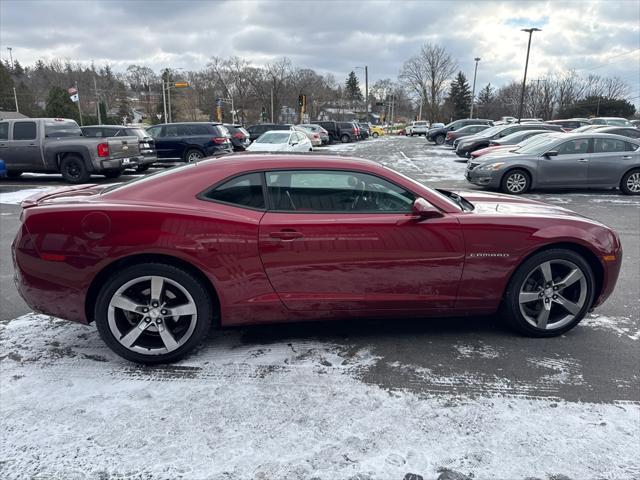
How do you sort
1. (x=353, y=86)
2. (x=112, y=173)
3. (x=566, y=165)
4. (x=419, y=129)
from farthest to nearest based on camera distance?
(x=353, y=86) < (x=419, y=129) < (x=112, y=173) < (x=566, y=165)

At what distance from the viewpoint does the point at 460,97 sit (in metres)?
94.6

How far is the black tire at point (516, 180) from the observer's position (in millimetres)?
10930

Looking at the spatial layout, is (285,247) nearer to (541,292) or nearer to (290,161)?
(290,161)

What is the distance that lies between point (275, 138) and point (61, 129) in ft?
24.1

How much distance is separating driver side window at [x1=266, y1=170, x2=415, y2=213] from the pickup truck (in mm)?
10677

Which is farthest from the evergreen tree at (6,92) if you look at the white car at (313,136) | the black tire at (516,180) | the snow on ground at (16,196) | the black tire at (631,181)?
the black tire at (631,181)

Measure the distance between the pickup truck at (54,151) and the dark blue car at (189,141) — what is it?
12.9 ft

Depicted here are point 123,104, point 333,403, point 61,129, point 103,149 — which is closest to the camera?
point 333,403

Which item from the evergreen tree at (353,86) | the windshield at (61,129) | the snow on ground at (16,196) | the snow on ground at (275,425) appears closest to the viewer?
the snow on ground at (275,425)

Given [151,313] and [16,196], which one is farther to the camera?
[16,196]

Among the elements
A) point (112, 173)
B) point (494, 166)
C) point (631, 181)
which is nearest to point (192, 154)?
point (112, 173)

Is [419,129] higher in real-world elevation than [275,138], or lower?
higher

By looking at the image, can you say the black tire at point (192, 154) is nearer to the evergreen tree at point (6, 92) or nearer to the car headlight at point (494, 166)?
the car headlight at point (494, 166)

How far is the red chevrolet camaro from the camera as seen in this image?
2957 mm
